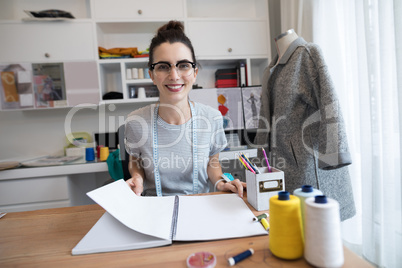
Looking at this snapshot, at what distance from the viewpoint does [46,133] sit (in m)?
2.34

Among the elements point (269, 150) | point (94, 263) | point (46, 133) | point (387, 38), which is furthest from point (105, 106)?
point (387, 38)

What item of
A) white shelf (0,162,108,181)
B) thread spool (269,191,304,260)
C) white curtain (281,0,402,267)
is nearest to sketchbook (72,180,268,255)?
thread spool (269,191,304,260)

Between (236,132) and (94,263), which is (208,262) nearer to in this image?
(94,263)

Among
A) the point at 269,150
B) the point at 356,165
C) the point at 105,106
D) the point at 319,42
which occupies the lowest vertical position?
the point at 356,165

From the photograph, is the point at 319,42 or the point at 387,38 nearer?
the point at 387,38

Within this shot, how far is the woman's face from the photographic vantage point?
92cm

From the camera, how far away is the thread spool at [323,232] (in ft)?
1.13

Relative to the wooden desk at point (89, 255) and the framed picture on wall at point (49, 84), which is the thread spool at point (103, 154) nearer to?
the framed picture on wall at point (49, 84)

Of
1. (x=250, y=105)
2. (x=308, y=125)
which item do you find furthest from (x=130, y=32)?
(x=308, y=125)

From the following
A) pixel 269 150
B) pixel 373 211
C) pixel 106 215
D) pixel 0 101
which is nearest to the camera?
pixel 106 215

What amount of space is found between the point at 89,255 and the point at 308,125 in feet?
3.46

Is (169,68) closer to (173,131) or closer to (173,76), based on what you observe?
(173,76)

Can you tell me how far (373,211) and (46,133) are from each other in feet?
9.30

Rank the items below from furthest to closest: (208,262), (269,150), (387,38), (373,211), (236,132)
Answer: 1. (236,132)
2. (269,150)
3. (373,211)
4. (387,38)
5. (208,262)
